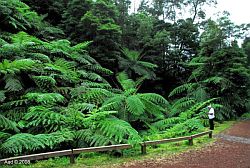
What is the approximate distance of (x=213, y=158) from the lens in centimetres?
604

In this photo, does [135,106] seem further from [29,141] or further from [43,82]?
[29,141]

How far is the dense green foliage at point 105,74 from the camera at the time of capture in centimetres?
646

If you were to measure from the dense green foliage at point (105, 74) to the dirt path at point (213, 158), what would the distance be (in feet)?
2.45

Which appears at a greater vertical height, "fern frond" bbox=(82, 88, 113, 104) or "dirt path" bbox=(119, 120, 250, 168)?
"fern frond" bbox=(82, 88, 113, 104)

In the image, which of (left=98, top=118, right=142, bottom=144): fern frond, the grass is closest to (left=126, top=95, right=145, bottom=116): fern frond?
the grass

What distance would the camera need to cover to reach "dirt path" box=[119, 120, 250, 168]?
5496 millimetres

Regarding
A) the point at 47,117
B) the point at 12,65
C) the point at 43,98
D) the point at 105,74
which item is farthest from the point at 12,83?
the point at 105,74

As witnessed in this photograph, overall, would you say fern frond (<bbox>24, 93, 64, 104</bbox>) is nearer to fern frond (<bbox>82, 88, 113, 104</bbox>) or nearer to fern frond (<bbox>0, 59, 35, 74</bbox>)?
fern frond (<bbox>0, 59, 35, 74</bbox>)

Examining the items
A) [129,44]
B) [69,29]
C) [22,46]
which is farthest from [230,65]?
[22,46]

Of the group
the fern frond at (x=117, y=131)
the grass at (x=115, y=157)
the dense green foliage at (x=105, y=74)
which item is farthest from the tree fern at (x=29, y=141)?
the fern frond at (x=117, y=131)

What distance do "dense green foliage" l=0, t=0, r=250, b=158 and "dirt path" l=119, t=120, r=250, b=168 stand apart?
75 centimetres

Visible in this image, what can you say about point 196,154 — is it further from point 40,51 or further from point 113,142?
point 40,51

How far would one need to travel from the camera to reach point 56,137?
578cm

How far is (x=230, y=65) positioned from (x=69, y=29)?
8.69 meters
